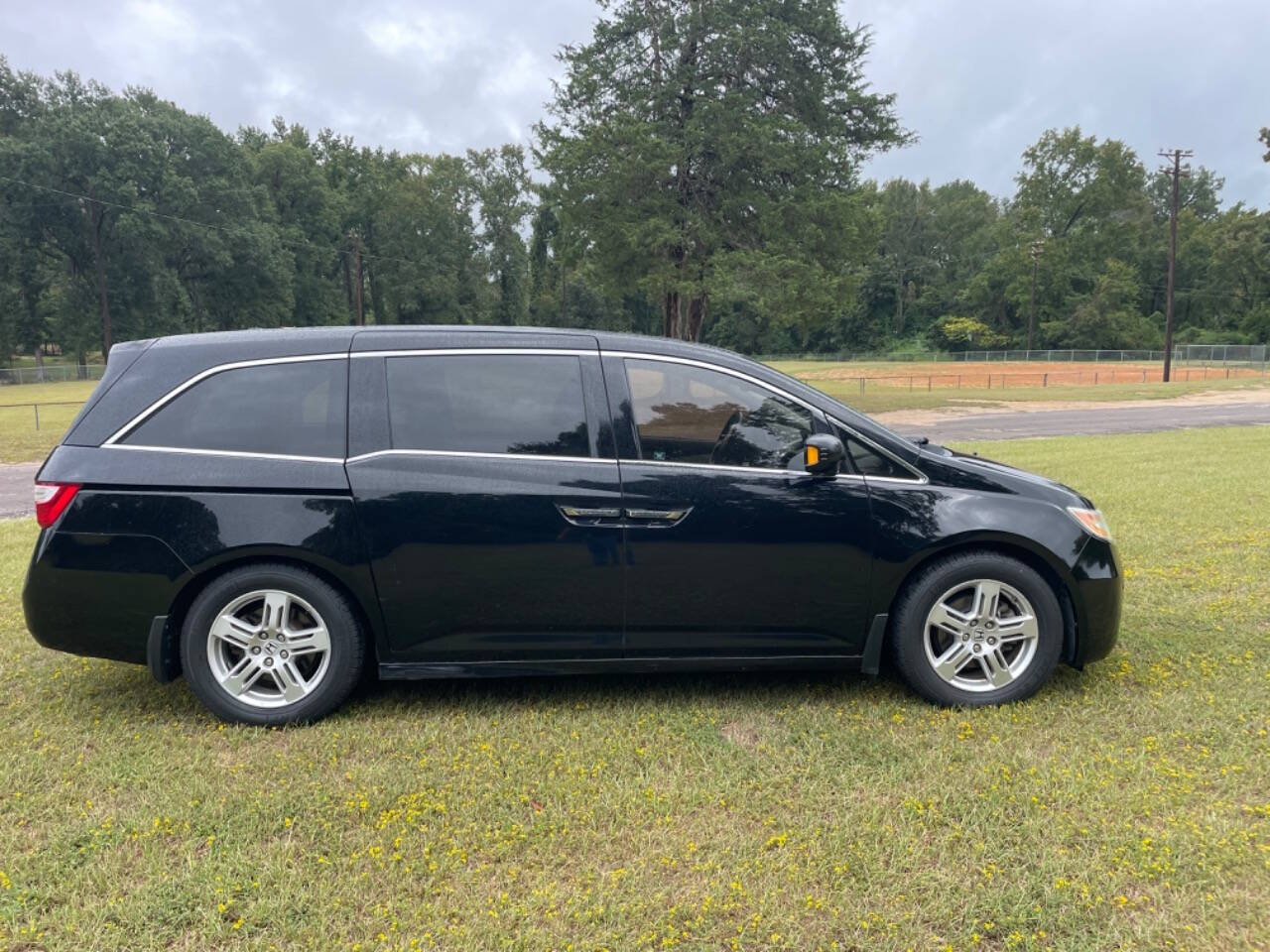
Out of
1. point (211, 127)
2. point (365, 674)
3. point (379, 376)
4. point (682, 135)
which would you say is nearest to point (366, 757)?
point (365, 674)

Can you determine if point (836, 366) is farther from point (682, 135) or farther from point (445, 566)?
point (445, 566)

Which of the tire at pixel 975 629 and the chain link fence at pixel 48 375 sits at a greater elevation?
the chain link fence at pixel 48 375

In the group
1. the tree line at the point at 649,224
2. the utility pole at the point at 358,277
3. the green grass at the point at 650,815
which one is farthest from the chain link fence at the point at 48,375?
the green grass at the point at 650,815

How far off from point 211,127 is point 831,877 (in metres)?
72.7

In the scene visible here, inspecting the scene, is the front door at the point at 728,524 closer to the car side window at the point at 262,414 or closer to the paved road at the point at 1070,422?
the car side window at the point at 262,414

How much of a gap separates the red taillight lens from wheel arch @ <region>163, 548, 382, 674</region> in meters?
0.58

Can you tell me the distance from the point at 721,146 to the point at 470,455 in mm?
23048

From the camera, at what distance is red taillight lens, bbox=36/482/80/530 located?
3299 mm

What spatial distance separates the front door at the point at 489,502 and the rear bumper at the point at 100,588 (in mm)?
875

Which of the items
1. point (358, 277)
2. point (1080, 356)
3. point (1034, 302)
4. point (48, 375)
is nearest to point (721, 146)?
point (358, 277)

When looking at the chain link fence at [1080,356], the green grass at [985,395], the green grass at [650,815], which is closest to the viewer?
the green grass at [650,815]

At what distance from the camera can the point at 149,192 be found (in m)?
57.0

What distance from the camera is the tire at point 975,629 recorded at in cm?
354

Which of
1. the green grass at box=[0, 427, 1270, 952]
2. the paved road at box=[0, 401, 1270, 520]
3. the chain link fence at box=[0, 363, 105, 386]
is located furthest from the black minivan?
the chain link fence at box=[0, 363, 105, 386]
